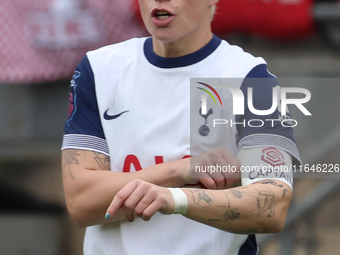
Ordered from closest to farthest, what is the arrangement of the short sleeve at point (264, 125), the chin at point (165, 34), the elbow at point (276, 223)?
the elbow at point (276, 223)
the short sleeve at point (264, 125)
the chin at point (165, 34)

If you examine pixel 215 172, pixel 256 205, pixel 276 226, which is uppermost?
pixel 215 172

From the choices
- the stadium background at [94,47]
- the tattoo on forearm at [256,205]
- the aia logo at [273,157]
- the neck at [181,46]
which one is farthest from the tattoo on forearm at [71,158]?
the stadium background at [94,47]

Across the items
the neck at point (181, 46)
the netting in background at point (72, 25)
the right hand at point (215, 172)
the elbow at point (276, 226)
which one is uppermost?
the netting in background at point (72, 25)

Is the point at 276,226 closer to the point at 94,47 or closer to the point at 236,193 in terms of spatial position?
the point at 236,193

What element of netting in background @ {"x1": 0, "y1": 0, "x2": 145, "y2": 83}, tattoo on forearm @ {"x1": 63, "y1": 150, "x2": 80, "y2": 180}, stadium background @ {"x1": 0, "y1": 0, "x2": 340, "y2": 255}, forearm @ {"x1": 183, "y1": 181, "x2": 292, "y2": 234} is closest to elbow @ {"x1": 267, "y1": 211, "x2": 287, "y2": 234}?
forearm @ {"x1": 183, "y1": 181, "x2": 292, "y2": 234}

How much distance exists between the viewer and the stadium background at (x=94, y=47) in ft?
15.0

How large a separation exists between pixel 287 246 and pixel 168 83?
8.94 ft

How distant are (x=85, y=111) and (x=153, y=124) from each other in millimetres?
317

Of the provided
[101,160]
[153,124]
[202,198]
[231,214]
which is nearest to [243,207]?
[231,214]

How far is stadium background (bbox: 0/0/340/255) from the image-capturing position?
4.56m

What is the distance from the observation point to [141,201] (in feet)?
5.68

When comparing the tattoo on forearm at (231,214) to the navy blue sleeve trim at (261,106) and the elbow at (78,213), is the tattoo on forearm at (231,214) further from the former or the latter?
the elbow at (78,213)

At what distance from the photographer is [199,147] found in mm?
2229

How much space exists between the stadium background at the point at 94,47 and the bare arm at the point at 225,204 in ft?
8.02
